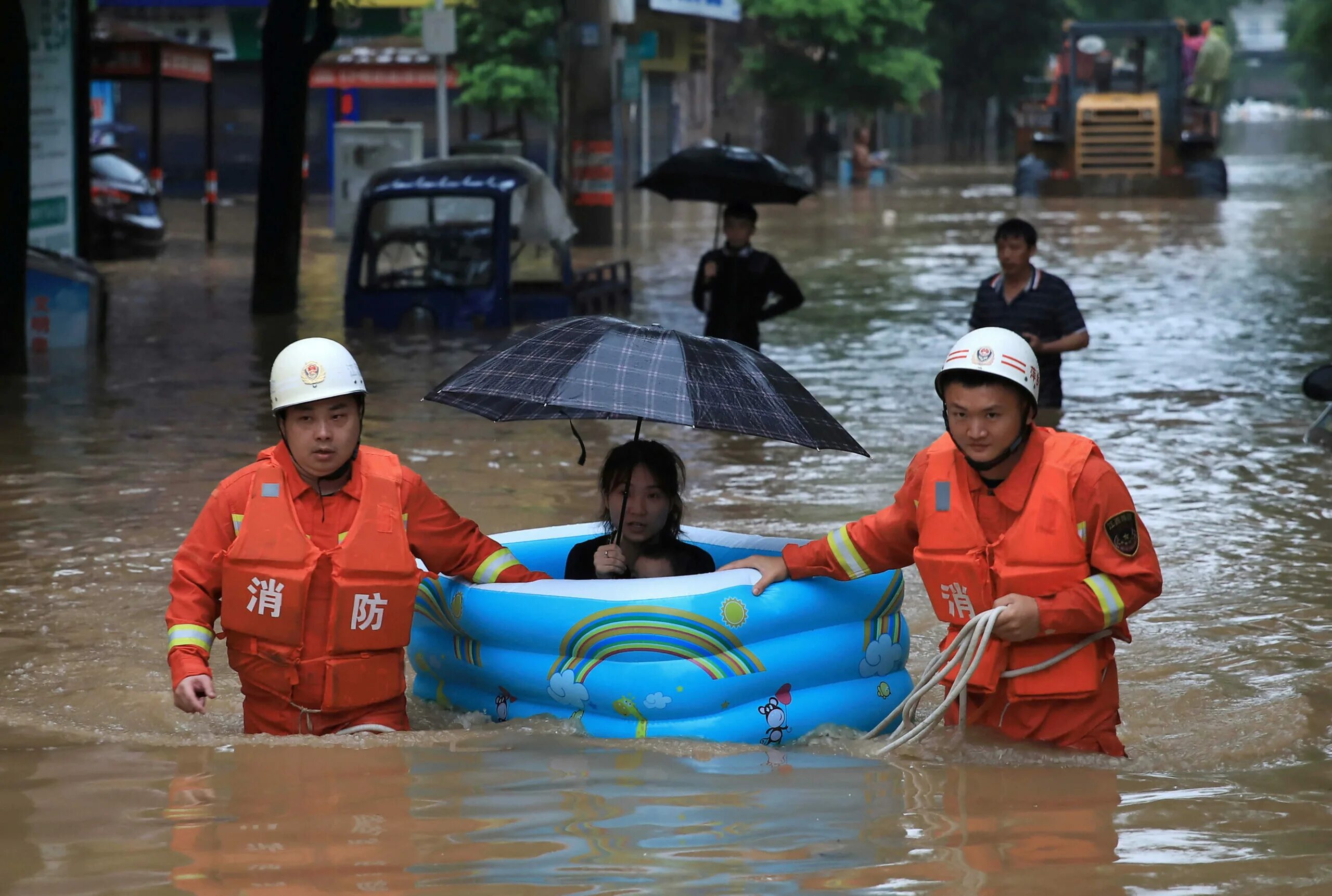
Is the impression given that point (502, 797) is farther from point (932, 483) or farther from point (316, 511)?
point (932, 483)

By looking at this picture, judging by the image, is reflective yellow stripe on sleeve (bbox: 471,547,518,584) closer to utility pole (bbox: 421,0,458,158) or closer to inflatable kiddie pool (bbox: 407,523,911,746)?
inflatable kiddie pool (bbox: 407,523,911,746)

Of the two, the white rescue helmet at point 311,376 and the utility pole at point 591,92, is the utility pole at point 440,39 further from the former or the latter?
the white rescue helmet at point 311,376

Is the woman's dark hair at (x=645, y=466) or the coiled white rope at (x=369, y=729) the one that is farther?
the woman's dark hair at (x=645, y=466)

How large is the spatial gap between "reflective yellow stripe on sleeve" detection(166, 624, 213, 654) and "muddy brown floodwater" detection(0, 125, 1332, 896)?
36 centimetres

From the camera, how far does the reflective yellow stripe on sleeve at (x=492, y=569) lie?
582 cm

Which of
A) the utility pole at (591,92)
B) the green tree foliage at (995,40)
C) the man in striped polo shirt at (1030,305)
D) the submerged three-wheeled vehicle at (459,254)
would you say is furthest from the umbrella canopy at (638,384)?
the green tree foliage at (995,40)

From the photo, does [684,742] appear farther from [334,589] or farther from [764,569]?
[334,589]

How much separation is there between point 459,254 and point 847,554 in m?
12.2

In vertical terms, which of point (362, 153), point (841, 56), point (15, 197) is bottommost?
point (15, 197)

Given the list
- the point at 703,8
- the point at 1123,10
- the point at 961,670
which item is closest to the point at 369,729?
the point at 961,670

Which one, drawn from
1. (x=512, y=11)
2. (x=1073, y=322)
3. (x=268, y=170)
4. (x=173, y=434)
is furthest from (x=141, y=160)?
(x=1073, y=322)

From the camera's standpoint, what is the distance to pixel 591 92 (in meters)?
24.9

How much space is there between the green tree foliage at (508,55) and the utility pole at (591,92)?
1067cm

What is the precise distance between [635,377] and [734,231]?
6447 millimetres
